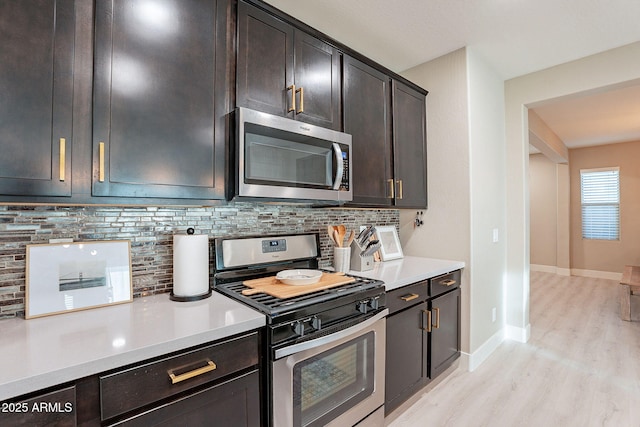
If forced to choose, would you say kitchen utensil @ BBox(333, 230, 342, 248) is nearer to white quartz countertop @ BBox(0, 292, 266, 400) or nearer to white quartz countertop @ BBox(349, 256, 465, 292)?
white quartz countertop @ BBox(349, 256, 465, 292)

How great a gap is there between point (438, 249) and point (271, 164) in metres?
1.80

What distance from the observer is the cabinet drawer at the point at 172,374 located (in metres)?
0.89

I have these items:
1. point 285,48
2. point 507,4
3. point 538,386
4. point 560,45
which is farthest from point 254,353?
point 560,45

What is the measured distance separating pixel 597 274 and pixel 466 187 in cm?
562

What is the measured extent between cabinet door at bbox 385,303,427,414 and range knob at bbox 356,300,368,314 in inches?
12.2

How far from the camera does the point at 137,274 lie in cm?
148

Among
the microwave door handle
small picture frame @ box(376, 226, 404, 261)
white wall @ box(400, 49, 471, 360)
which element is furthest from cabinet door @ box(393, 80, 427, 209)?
the microwave door handle

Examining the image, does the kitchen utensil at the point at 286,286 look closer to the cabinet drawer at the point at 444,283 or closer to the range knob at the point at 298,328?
the range knob at the point at 298,328

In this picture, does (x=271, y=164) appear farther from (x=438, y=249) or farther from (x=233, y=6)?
(x=438, y=249)

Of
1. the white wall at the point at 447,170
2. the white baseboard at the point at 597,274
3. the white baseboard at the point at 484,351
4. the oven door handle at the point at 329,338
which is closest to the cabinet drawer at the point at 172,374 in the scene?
the oven door handle at the point at 329,338

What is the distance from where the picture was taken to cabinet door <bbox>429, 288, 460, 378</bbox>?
7.15 ft

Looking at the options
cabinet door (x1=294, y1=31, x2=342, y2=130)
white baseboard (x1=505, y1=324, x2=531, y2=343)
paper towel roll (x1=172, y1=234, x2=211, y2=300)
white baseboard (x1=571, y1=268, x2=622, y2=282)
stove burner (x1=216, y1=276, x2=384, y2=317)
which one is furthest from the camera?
white baseboard (x1=571, y1=268, x2=622, y2=282)

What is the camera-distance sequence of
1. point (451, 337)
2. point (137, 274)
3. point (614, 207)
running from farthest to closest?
1. point (614, 207)
2. point (451, 337)
3. point (137, 274)

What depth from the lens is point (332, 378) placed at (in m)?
1.48
